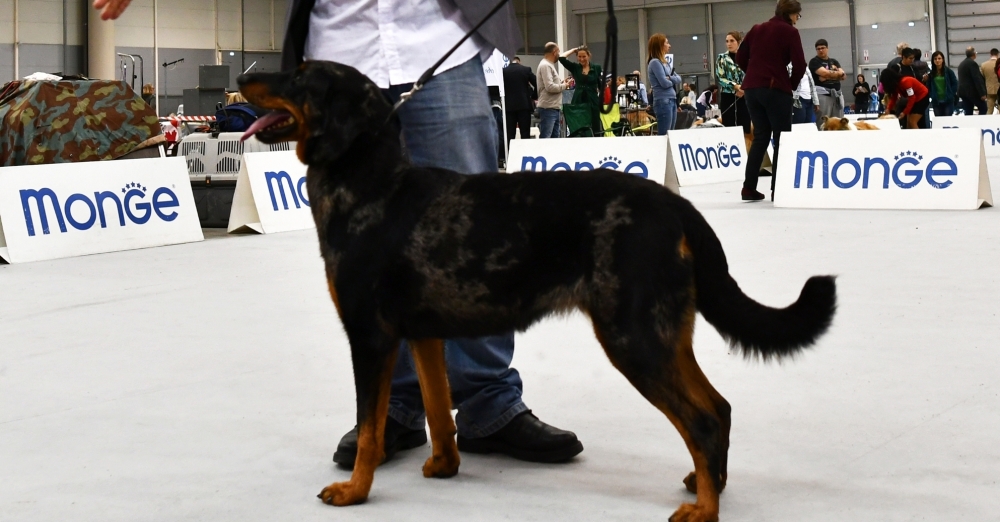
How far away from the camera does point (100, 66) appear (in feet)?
87.7

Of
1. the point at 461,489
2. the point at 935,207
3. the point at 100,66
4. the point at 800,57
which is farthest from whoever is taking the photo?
the point at 100,66

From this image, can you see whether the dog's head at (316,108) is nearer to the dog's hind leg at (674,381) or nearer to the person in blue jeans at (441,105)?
the person in blue jeans at (441,105)

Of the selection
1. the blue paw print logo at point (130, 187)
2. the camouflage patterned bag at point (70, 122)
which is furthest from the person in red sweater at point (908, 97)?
the blue paw print logo at point (130, 187)

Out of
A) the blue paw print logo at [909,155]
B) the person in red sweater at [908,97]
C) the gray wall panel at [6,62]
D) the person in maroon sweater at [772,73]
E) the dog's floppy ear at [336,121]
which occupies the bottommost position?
the dog's floppy ear at [336,121]

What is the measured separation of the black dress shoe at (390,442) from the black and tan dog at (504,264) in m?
0.24

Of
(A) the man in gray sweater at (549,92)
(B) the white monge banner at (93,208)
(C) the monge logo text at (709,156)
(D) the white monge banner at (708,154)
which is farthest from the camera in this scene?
(A) the man in gray sweater at (549,92)

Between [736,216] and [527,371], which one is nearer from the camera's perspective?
[527,371]

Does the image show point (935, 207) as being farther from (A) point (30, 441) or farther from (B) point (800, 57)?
(A) point (30, 441)

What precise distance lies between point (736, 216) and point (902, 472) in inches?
247

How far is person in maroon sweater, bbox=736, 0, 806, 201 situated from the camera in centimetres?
917

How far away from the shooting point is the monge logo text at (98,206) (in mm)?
7578

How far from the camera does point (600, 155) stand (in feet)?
33.3

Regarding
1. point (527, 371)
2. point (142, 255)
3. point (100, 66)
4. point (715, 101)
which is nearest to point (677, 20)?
point (715, 101)

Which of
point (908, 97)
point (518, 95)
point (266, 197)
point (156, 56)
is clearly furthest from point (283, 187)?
point (156, 56)
